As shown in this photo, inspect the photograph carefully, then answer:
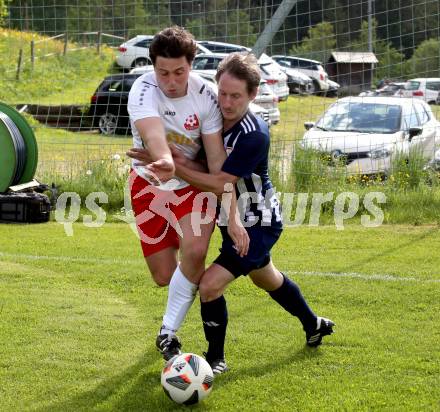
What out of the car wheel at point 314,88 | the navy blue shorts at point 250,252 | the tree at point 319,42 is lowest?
the navy blue shorts at point 250,252

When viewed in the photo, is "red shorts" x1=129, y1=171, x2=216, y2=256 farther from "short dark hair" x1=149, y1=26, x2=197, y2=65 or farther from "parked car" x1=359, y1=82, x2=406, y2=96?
"parked car" x1=359, y1=82, x2=406, y2=96

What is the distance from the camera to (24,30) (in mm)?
14852

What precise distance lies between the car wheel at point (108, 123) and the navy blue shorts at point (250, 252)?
9945 mm

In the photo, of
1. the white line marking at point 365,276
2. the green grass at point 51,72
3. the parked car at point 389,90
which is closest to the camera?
the white line marking at point 365,276

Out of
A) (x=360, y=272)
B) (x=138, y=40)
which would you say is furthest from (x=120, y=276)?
(x=138, y=40)

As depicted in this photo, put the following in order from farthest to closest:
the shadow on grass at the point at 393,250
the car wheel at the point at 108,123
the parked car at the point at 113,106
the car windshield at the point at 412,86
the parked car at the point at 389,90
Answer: the car windshield at the point at 412,86, the parked car at the point at 389,90, the parked car at the point at 113,106, the car wheel at the point at 108,123, the shadow on grass at the point at 393,250

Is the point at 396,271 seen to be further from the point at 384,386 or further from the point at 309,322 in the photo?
the point at 384,386

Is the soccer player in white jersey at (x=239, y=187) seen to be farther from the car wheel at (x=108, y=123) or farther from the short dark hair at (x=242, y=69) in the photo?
the car wheel at (x=108, y=123)

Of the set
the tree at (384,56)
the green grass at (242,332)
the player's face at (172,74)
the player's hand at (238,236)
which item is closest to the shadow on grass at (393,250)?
the green grass at (242,332)

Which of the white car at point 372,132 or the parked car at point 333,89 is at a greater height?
the parked car at point 333,89

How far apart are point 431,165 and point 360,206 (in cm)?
180

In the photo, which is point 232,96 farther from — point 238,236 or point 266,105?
point 266,105

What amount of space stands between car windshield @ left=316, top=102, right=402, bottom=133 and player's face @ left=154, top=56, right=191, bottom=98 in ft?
27.9

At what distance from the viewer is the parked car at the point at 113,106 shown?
15.3 meters
